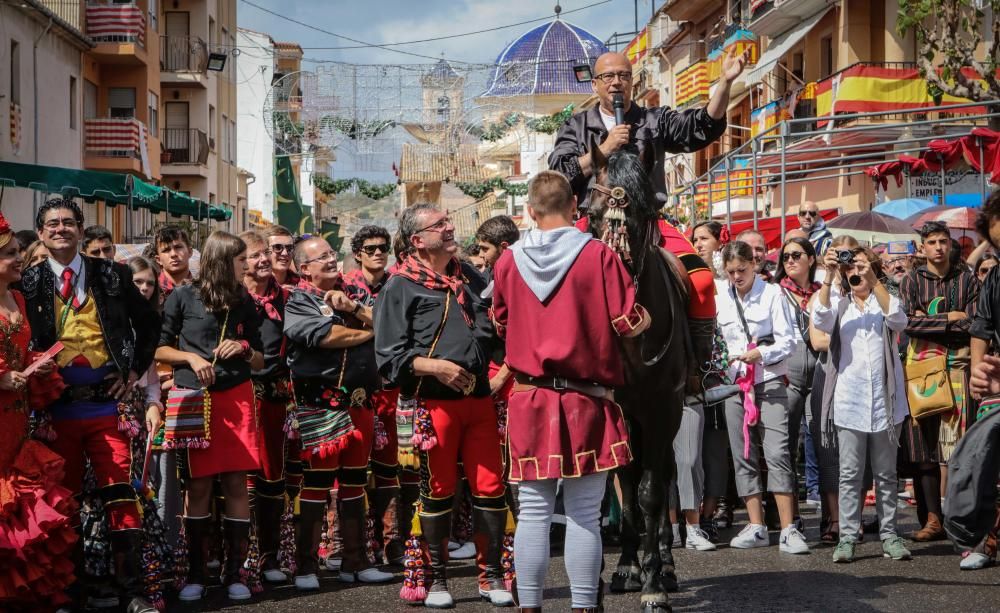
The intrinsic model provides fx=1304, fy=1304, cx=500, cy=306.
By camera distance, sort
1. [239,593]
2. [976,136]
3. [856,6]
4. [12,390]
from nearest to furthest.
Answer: [12,390] → [239,593] → [976,136] → [856,6]

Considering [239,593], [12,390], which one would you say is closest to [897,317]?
[239,593]

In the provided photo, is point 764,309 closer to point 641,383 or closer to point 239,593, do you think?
point 641,383

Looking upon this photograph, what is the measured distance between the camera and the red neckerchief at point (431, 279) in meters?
7.51

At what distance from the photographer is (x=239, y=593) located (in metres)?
7.89

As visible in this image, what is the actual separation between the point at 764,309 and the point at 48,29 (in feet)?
82.0

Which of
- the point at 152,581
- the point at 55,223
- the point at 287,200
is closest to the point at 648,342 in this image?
the point at 152,581

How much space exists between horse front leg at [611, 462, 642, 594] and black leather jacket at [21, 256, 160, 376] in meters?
2.93

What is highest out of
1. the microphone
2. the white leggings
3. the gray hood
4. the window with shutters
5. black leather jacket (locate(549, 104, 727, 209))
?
the window with shutters

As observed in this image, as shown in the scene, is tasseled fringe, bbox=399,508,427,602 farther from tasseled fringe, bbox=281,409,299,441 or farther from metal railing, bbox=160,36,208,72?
metal railing, bbox=160,36,208,72

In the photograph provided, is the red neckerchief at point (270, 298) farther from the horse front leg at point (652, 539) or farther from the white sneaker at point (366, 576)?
the horse front leg at point (652, 539)

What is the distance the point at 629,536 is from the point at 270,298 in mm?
2825

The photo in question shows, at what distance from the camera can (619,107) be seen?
8023 millimetres

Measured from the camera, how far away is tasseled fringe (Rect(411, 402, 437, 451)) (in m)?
7.38

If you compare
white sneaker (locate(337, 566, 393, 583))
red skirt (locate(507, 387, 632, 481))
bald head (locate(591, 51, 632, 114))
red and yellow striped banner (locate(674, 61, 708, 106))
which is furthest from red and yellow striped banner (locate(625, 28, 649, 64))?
red skirt (locate(507, 387, 632, 481))
